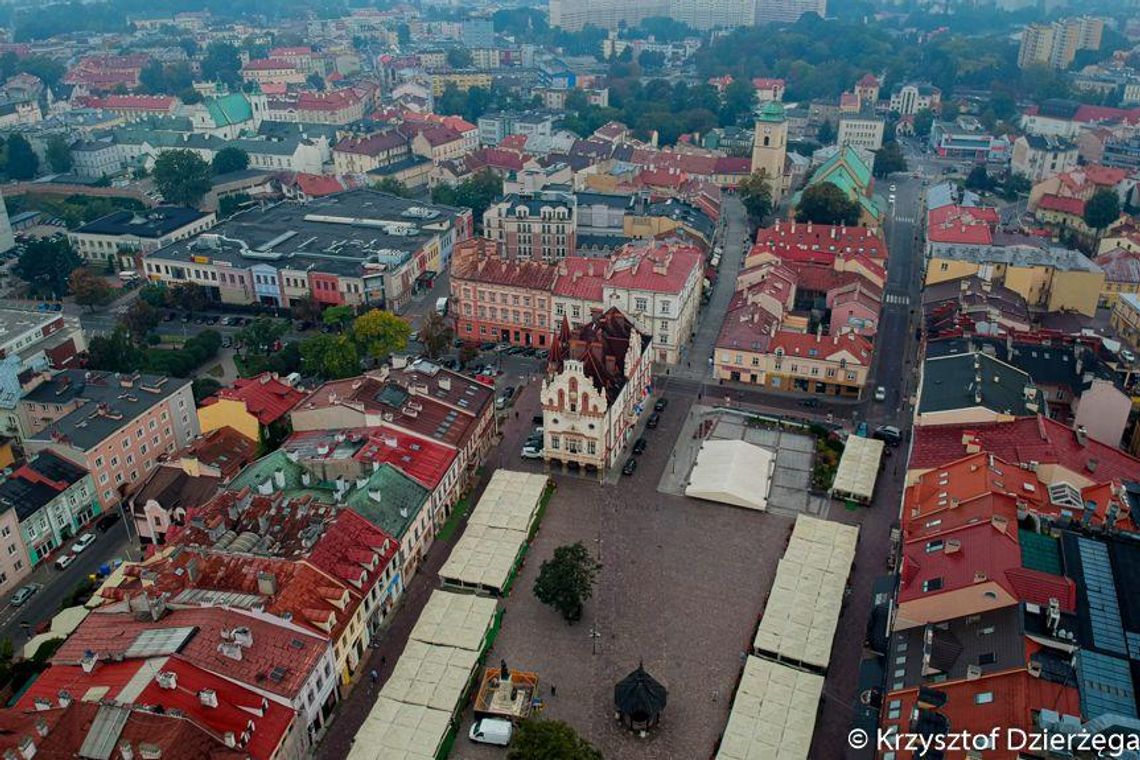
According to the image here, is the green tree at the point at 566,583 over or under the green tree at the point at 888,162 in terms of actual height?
under

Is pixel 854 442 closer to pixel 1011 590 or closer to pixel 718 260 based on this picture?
pixel 1011 590

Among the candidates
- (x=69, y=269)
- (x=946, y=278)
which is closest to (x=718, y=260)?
(x=946, y=278)

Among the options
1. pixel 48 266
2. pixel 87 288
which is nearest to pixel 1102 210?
pixel 87 288

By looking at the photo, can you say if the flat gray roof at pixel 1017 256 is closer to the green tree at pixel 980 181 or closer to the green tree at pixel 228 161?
the green tree at pixel 980 181

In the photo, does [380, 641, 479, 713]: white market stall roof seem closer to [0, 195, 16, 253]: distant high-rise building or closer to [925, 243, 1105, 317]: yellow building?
[925, 243, 1105, 317]: yellow building

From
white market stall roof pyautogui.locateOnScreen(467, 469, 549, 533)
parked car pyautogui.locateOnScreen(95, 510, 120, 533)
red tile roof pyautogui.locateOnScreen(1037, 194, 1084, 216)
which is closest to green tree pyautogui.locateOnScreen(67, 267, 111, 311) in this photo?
parked car pyautogui.locateOnScreen(95, 510, 120, 533)

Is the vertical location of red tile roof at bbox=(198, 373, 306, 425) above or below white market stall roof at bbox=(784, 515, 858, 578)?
above

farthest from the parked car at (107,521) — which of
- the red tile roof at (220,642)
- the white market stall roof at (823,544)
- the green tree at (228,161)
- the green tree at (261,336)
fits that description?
the green tree at (228,161)
